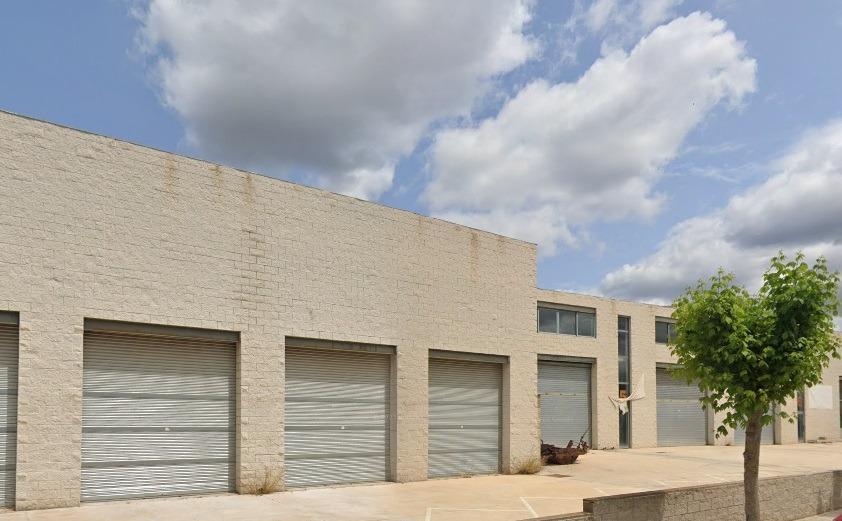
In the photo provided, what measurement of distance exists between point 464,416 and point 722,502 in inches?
288

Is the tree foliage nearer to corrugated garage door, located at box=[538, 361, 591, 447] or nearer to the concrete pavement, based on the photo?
the concrete pavement

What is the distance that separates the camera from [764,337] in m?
12.8

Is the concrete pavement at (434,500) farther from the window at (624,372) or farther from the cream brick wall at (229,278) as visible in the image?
the window at (624,372)

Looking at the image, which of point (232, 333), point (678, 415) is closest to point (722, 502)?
point (232, 333)

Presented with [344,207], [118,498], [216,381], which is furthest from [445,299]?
[118,498]

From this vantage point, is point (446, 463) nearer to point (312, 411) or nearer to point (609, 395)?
point (312, 411)

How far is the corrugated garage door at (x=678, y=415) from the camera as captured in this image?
33.2 meters

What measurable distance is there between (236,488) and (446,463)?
5.90 metres

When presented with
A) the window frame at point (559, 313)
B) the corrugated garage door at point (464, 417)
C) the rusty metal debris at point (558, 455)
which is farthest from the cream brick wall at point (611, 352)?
the corrugated garage door at point (464, 417)

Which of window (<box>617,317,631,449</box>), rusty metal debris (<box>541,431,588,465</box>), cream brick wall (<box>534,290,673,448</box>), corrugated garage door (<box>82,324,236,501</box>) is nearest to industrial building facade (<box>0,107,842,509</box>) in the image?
corrugated garage door (<box>82,324,236,501</box>)

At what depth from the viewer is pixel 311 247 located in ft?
55.1

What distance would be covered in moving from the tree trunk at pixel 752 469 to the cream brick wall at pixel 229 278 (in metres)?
7.31

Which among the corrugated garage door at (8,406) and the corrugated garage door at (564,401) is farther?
the corrugated garage door at (564,401)

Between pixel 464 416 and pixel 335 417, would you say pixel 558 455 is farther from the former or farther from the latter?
pixel 335 417
